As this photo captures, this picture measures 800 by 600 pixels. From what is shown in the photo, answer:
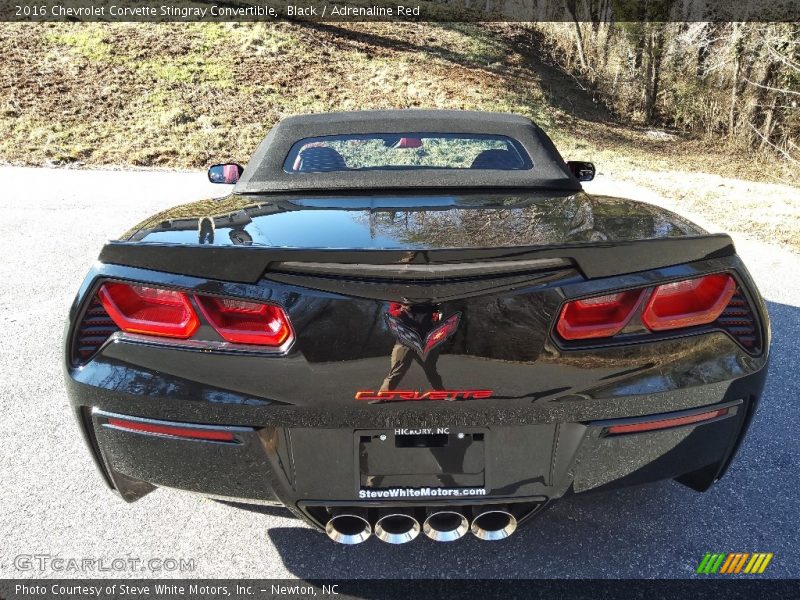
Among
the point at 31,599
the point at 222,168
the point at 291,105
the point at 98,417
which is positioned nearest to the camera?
the point at 98,417

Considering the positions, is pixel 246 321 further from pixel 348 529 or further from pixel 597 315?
pixel 597 315

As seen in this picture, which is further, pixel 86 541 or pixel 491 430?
pixel 86 541

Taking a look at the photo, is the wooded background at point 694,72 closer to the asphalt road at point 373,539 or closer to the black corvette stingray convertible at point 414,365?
the asphalt road at point 373,539

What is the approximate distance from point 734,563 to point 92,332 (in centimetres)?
213

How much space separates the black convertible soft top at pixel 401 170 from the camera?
99.4 inches

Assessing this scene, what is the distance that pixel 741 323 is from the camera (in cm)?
169

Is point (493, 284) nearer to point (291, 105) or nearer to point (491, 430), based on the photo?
point (491, 430)

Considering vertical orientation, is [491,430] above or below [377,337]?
below

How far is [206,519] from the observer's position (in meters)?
2.17

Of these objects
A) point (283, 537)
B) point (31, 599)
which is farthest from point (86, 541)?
point (283, 537)

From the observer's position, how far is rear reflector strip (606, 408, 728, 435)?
1.60 m

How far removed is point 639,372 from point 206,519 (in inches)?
63.2

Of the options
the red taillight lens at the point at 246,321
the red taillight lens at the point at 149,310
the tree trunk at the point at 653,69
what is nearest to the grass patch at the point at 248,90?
the tree trunk at the point at 653,69
